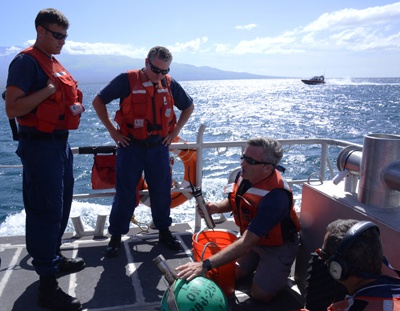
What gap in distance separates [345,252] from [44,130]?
2.11m

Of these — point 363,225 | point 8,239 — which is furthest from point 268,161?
point 8,239

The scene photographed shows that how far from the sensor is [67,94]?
114 inches

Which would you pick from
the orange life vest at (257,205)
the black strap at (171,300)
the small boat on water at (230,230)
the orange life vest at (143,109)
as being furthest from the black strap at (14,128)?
the orange life vest at (257,205)

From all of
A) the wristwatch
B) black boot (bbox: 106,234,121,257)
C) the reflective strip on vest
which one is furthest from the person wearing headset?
black boot (bbox: 106,234,121,257)

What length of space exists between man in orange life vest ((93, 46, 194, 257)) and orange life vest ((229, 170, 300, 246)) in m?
1.03

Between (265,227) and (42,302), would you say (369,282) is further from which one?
(42,302)

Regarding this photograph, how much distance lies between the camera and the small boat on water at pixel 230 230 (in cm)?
250

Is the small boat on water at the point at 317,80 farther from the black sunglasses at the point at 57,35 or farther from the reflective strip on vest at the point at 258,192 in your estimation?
the black sunglasses at the point at 57,35

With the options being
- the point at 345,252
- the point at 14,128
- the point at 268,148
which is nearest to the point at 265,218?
the point at 268,148

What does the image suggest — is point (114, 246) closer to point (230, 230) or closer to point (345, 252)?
point (230, 230)

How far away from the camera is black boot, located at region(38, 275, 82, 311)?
282cm

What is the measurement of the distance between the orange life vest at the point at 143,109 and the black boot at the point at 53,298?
1423 millimetres

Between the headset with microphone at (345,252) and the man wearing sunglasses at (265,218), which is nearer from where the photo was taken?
the headset with microphone at (345,252)

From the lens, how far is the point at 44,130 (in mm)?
2803
